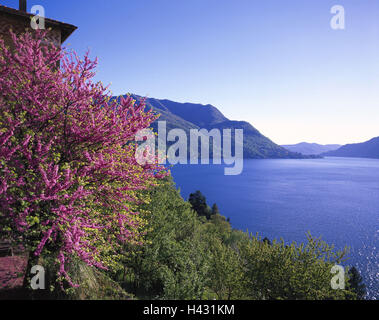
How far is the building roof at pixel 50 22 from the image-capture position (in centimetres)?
1668

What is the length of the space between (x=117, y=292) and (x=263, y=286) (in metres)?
14.2

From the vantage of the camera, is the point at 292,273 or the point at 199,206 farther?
the point at 199,206

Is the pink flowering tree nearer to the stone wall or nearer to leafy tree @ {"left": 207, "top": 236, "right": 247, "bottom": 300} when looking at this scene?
the stone wall

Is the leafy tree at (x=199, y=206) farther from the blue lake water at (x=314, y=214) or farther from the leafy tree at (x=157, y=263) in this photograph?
the leafy tree at (x=157, y=263)

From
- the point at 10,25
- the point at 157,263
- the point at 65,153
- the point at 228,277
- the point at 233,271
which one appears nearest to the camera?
the point at 65,153

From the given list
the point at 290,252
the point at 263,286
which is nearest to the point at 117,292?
the point at 263,286

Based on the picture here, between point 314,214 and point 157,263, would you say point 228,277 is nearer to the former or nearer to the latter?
point 157,263

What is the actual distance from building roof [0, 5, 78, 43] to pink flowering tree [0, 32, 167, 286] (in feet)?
26.1

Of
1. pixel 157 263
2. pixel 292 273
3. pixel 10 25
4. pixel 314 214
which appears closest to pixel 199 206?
pixel 314 214

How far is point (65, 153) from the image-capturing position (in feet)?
34.6

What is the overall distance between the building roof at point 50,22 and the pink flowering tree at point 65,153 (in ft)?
26.1

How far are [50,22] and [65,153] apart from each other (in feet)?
42.7

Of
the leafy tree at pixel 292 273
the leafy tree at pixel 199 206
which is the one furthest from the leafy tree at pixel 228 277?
the leafy tree at pixel 199 206
